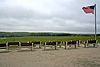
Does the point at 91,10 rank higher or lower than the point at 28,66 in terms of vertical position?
higher

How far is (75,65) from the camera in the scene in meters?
10.8

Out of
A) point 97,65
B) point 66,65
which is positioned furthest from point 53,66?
point 97,65

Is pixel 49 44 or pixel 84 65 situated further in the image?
pixel 49 44

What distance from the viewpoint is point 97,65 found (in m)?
10.8

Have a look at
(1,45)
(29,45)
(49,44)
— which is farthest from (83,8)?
(1,45)

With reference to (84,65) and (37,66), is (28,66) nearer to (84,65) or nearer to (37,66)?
(37,66)

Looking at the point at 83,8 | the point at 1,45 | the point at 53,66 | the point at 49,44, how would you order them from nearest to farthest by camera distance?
1. the point at 53,66
2. the point at 1,45
3. the point at 49,44
4. the point at 83,8

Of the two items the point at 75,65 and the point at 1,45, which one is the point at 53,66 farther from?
the point at 1,45

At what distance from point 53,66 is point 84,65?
5.51 ft

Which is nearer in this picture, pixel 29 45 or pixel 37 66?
pixel 37 66

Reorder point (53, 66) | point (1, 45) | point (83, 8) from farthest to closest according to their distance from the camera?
1. point (83, 8)
2. point (1, 45)
3. point (53, 66)

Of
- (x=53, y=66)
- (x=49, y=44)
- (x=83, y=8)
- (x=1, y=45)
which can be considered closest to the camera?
(x=53, y=66)

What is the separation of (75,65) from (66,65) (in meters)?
0.48

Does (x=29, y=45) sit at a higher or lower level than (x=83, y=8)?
lower
